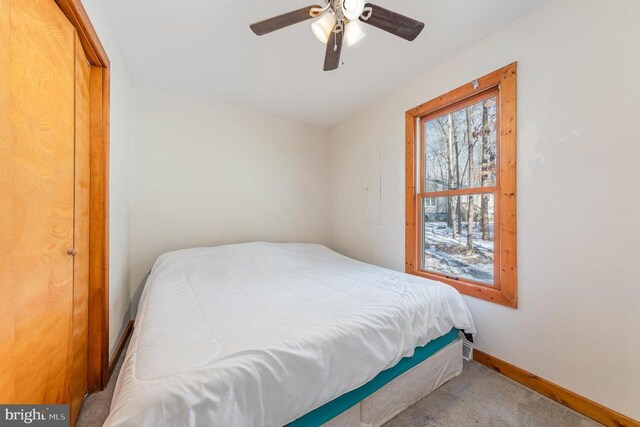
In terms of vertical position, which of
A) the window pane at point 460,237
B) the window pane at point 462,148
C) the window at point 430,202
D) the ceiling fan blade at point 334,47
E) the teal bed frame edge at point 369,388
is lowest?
the teal bed frame edge at point 369,388

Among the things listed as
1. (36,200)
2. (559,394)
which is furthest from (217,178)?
(559,394)

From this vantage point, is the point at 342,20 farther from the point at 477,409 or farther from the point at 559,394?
the point at 559,394

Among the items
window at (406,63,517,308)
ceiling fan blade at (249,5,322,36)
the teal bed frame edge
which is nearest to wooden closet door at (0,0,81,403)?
ceiling fan blade at (249,5,322,36)

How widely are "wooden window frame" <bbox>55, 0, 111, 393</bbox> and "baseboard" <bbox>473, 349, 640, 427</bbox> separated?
8.81 feet

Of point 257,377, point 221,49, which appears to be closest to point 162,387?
point 257,377

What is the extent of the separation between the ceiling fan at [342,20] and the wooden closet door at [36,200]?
0.88m

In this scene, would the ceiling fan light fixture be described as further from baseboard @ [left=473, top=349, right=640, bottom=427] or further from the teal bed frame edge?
baseboard @ [left=473, top=349, right=640, bottom=427]

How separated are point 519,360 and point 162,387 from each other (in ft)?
7.07

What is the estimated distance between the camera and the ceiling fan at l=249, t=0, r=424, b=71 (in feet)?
3.86

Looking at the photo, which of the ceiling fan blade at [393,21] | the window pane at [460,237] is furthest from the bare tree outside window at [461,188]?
the ceiling fan blade at [393,21]

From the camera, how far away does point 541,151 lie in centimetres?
159

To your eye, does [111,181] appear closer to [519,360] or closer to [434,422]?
[434,422]

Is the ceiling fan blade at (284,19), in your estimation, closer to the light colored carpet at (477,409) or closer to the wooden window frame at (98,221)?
the wooden window frame at (98,221)

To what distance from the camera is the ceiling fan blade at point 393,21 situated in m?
1.21
